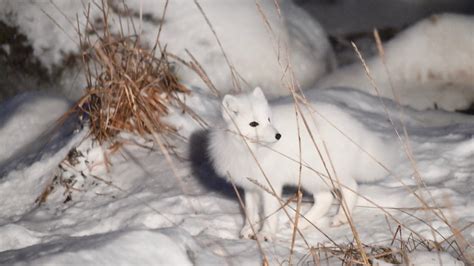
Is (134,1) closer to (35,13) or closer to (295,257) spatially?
(35,13)

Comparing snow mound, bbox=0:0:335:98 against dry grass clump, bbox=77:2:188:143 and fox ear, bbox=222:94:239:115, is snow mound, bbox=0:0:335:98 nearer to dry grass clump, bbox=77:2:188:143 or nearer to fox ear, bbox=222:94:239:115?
dry grass clump, bbox=77:2:188:143

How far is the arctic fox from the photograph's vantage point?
3.05 m

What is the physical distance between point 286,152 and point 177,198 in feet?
2.11

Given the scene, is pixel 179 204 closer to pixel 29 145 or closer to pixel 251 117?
pixel 251 117

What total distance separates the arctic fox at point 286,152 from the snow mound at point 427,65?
7.42 feet

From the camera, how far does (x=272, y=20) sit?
5555 mm

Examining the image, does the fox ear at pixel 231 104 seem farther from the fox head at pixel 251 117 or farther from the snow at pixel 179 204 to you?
the snow at pixel 179 204

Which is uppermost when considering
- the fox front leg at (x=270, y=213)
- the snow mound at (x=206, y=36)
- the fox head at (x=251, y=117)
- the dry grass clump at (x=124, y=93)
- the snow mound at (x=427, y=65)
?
the snow mound at (x=427, y=65)

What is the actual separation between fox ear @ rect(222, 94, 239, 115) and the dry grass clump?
2.93ft

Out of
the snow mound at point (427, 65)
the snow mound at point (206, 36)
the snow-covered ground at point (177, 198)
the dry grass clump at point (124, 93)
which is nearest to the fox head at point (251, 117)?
the snow-covered ground at point (177, 198)

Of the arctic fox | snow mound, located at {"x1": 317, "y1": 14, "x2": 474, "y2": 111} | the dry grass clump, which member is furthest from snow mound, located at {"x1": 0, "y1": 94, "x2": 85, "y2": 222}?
snow mound, located at {"x1": 317, "y1": 14, "x2": 474, "y2": 111}

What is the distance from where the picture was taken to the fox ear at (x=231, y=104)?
3.04m

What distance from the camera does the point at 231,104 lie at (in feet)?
10.0

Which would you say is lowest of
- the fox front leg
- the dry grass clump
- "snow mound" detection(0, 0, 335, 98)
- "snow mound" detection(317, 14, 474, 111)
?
the fox front leg
